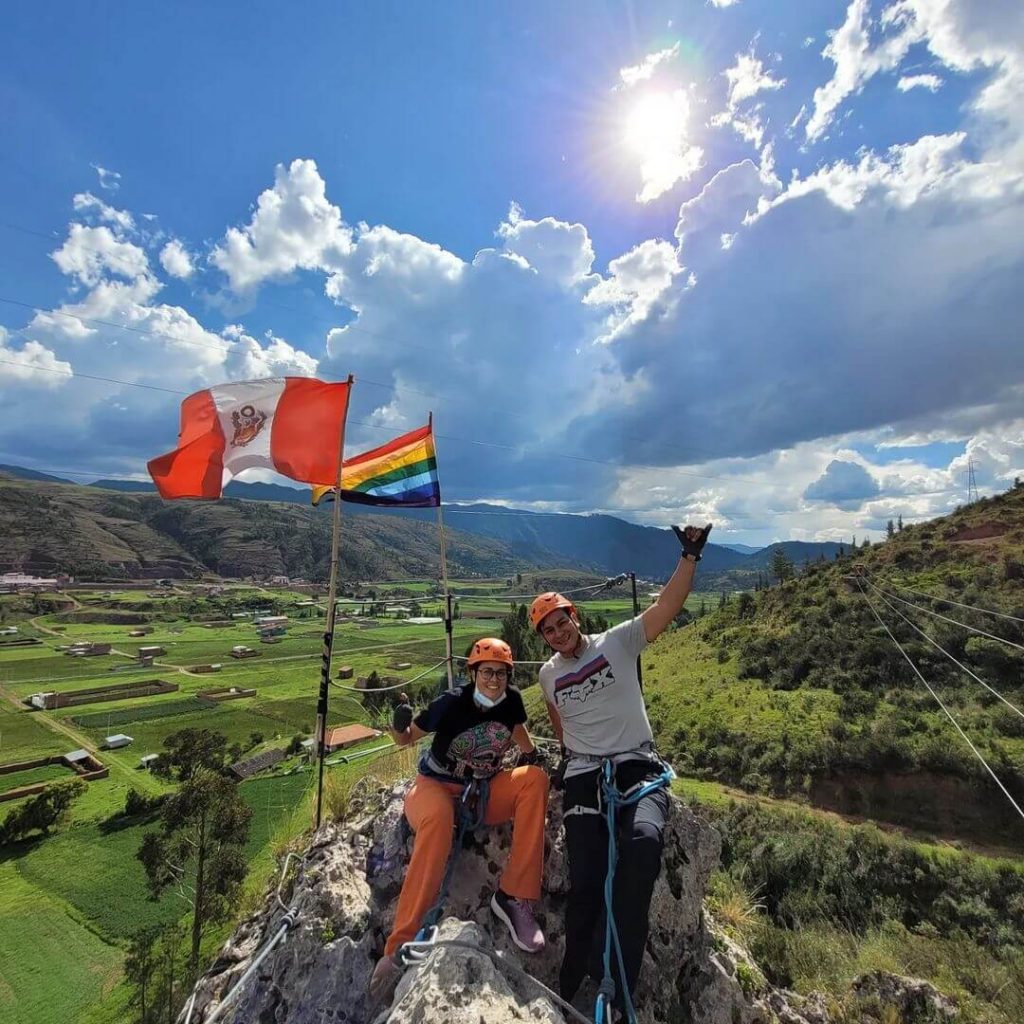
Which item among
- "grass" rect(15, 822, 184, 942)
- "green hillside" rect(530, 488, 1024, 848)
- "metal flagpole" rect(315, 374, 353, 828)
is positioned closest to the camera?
"metal flagpole" rect(315, 374, 353, 828)

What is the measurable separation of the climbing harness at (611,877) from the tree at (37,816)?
204 ft

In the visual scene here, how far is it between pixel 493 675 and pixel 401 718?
0.81m

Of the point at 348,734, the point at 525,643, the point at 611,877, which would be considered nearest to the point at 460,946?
the point at 611,877

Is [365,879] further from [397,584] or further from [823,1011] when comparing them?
[397,584]

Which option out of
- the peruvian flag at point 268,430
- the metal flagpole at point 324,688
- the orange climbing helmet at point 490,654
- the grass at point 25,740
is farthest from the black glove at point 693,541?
the grass at point 25,740

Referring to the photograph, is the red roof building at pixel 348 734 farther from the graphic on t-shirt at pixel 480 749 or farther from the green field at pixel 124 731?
the graphic on t-shirt at pixel 480 749

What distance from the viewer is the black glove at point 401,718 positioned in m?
4.20

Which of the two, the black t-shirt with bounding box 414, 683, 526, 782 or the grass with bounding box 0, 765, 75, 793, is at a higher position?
the black t-shirt with bounding box 414, 683, 526, 782

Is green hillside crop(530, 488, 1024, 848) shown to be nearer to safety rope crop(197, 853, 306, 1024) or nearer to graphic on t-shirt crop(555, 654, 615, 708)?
graphic on t-shirt crop(555, 654, 615, 708)

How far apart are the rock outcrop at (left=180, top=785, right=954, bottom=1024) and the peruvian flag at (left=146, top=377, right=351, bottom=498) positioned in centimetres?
430

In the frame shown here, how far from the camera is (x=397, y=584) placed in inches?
7781

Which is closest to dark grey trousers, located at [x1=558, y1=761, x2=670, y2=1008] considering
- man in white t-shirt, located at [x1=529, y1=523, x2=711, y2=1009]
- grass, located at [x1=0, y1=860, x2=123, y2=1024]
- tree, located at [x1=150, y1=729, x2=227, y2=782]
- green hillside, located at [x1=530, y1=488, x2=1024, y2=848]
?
man in white t-shirt, located at [x1=529, y1=523, x2=711, y2=1009]

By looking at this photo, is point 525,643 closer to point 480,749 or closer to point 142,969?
point 142,969

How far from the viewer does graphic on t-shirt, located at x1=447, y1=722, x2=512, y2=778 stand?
4148mm
